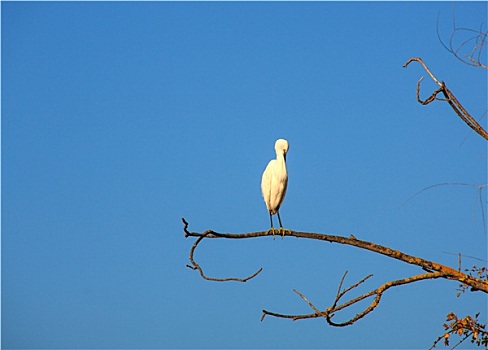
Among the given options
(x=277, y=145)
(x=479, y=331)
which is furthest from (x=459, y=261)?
(x=277, y=145)

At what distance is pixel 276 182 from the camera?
9461mm

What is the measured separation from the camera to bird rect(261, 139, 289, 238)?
30.9ft

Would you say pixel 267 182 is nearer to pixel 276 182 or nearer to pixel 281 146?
pixel 276 182

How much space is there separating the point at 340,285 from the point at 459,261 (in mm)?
966

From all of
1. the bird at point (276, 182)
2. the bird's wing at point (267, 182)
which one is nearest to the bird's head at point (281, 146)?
the bird at point (276, 182)

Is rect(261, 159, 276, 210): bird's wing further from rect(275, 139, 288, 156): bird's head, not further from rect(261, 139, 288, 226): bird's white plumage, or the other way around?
rect(275, 139, 288, 156): bird's head

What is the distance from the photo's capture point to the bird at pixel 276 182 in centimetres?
942

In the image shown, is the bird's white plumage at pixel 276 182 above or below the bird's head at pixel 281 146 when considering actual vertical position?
below

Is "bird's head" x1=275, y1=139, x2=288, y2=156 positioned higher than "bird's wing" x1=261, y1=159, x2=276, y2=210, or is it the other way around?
"bird's head" x1=275, y1=139, x2=288, y2=156

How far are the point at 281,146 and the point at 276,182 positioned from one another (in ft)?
1.46

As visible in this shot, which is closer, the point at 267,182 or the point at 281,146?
the point at 281,146

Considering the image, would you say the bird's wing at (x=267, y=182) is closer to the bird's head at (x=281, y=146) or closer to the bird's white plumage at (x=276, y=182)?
the bird's white plumage at (x=276, y=182)

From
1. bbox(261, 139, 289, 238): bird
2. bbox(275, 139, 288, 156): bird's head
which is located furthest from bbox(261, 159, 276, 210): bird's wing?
bbox(275, 139, 288, 156): bird's head

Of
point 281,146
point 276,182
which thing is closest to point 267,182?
point 276,182
